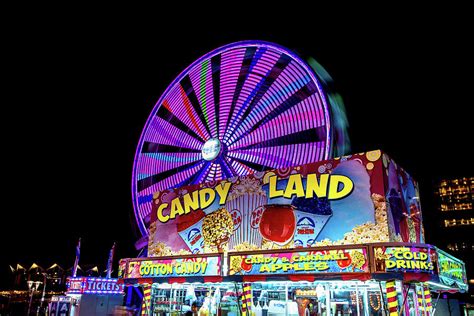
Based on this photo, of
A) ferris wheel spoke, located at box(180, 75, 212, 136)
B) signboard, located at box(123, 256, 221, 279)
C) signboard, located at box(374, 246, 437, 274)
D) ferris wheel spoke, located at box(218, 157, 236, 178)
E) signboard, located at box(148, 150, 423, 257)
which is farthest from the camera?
ferris wheel spoke, located at box(180, 75, 212, 136)

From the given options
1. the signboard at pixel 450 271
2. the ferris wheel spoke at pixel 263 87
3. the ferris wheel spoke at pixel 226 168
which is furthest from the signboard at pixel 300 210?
the ferris wheel spoke at pixel 263 87

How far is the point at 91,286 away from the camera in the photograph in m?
26.0

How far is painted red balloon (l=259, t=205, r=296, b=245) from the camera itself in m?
14.6

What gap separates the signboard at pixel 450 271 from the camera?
40.6ft

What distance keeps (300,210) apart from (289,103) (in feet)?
18.3

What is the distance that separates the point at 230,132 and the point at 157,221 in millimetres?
5559

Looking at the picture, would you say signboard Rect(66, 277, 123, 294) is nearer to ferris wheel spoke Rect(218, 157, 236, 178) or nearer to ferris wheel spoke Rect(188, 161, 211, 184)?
ferris wheel spoke Rect(188, 161, 211, 184)

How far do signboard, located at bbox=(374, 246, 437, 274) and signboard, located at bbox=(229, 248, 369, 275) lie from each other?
18.3 inches

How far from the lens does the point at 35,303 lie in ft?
142

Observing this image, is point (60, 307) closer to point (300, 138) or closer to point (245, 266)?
point (245, 266)

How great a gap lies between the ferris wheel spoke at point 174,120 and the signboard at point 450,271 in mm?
12847

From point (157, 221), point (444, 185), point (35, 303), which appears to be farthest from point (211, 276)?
point (444, 185)

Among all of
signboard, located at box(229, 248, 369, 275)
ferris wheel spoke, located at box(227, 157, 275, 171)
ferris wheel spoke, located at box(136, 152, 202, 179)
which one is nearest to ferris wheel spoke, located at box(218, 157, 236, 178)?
ferris wheel spoke, located at box(227, 157, 275, 171)

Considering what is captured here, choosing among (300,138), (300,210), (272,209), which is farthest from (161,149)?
(300,210)
